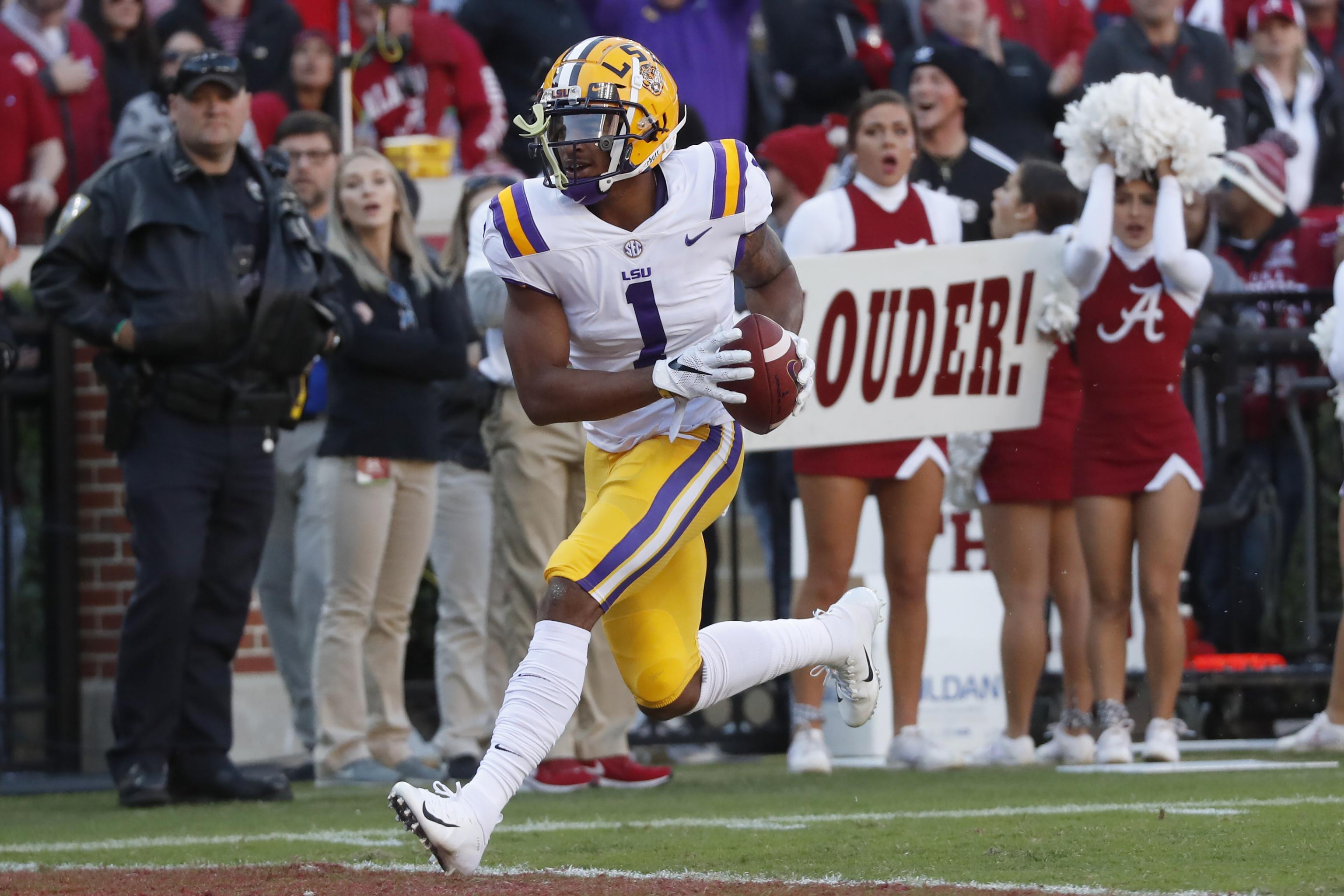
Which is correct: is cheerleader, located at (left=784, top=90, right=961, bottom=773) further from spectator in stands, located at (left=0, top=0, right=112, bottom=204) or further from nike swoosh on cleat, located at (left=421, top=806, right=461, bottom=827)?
spectator in stands, located at (left=0, top=0, right=112, bottom=204)

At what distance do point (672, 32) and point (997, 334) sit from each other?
11.3 feet

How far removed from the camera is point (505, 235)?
4.92m

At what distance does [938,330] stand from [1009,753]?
168 cm

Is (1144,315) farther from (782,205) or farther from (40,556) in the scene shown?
(40,556)

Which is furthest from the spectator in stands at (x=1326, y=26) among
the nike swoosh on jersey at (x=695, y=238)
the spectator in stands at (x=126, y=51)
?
the nike swoosh on jersey at (x=695, y=238)

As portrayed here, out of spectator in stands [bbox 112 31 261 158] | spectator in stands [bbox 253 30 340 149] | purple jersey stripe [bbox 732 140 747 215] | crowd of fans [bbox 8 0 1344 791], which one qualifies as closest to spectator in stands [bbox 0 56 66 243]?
crowd of fans [bbox 8 0 1344 791]

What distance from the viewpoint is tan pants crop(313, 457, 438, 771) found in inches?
299

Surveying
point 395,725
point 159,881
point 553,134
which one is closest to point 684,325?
point 553,134

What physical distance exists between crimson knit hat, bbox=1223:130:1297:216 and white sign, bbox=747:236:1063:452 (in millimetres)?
2209

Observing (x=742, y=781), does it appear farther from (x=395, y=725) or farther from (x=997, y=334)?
(x=997, y=334)

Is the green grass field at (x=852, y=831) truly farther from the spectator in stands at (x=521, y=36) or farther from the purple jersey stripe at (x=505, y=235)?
the spectator in stands at (x=521, y=36)

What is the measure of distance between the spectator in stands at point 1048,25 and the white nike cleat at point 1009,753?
5.12 m

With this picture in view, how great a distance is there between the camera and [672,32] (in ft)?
35.8

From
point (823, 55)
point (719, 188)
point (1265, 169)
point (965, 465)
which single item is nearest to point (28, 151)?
point (823, 55)
